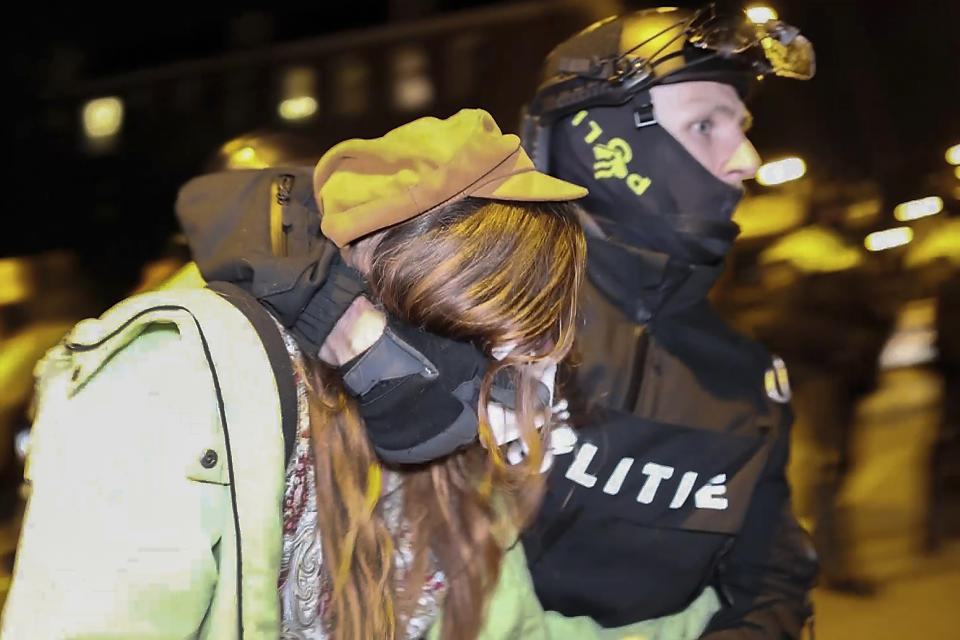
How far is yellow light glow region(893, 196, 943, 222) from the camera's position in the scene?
183 centimetres

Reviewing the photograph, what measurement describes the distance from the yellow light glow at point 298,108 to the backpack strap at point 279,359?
1139 millimetres

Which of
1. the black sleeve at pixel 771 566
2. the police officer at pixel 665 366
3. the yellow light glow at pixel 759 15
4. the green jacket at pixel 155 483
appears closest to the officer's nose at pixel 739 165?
the police officer at pixel 665 366

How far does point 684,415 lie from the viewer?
3.89ft

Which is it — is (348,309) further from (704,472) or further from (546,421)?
(704,472)

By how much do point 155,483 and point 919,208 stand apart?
5.88 feet

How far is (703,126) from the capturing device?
125cm

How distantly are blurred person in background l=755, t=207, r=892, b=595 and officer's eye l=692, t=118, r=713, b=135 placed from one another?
791mm

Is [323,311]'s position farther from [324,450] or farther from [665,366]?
[665,366]

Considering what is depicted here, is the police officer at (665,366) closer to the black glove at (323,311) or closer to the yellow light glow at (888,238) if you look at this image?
the black glove at (323,311)

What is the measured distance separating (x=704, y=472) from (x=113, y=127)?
57.9 inches

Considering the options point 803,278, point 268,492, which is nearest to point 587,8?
point 803,278

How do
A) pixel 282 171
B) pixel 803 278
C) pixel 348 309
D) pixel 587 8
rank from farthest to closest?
pixel 803 278, pixel 587 8, pixel 282 171, pixel 348 309

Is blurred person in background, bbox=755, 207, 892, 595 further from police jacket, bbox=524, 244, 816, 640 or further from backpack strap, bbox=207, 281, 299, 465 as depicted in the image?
backpack strap, bbox=207, 281, 299, 465

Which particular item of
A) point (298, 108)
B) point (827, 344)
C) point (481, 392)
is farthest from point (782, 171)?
point (481, 392)
